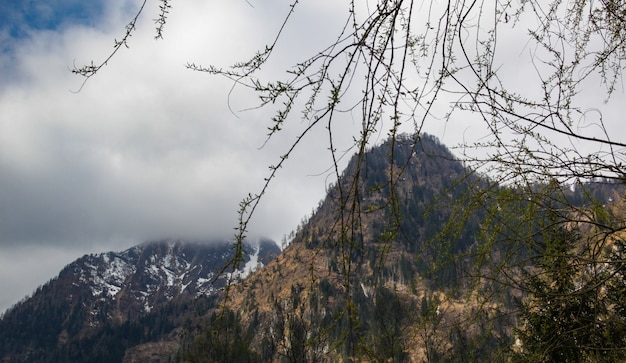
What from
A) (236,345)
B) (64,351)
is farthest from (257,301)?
(236,345)

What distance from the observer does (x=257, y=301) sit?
126000 mm

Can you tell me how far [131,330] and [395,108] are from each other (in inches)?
6950

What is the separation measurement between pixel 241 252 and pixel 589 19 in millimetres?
2445

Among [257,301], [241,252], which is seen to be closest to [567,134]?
[241,252]

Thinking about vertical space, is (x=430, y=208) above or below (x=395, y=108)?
below

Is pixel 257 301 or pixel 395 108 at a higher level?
pixel 395 108

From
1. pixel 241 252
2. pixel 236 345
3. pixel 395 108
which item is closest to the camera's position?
pixel 241 252

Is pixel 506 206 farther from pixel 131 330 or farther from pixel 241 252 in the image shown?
pixel 131 330

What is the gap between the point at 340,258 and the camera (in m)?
1.65

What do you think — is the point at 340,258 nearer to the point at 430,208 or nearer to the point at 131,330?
the point at 430,208

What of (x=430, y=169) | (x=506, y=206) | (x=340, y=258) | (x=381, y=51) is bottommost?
(x=340, y=258)

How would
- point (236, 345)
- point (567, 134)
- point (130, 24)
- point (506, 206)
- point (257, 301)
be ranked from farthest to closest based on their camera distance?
1. point (257, 301)
2. point (236, 345)
3. point (506, 206)
4. point (567, 134)
5. point (130, 24)

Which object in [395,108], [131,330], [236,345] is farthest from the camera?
[131,330]

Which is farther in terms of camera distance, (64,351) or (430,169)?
(430,169)
